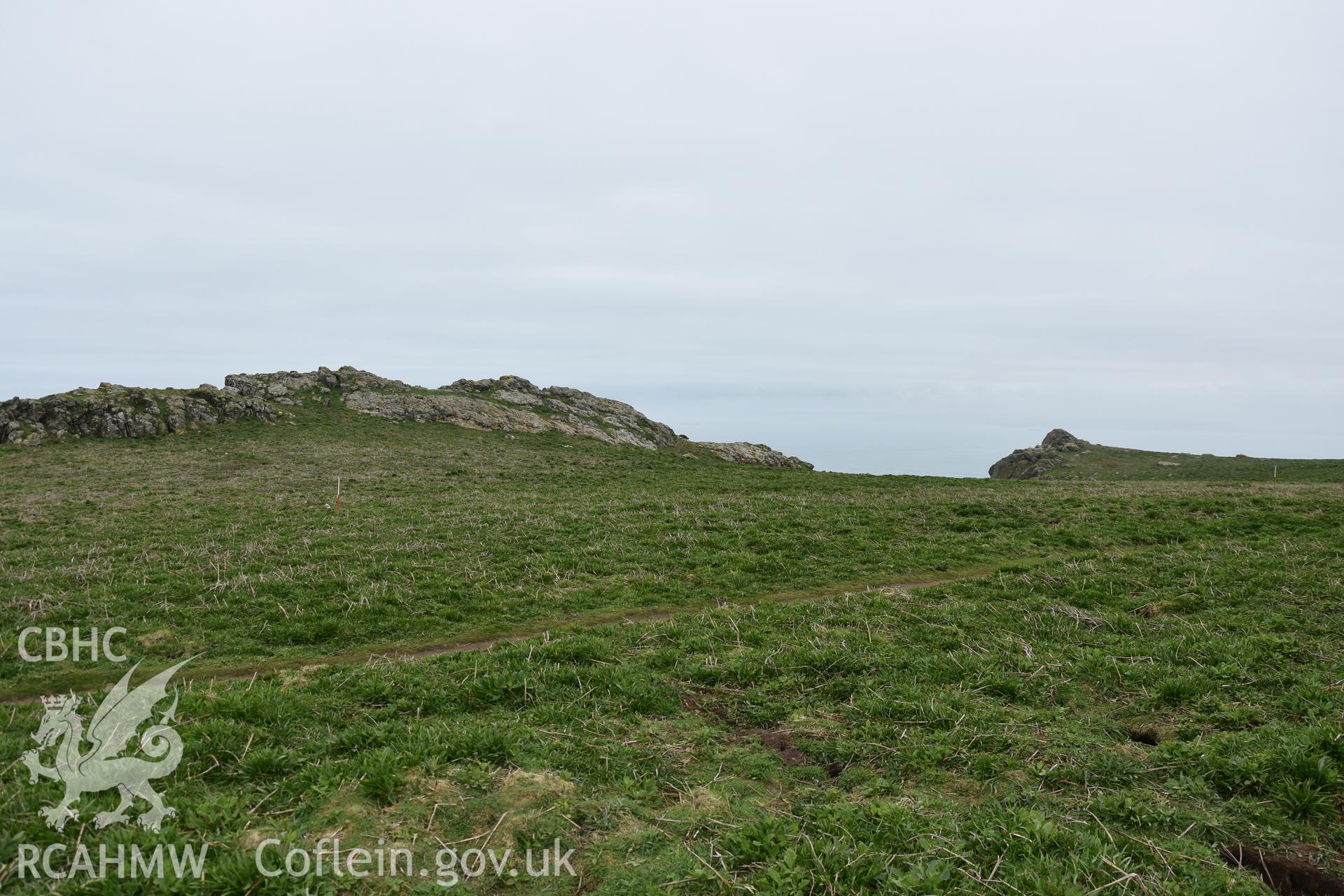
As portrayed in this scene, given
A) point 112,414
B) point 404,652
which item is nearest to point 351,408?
point 112,414

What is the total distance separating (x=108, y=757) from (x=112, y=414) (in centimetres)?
5383

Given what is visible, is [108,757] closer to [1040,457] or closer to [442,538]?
[442,538]

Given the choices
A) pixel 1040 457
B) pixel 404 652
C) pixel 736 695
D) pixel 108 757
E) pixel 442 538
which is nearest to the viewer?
pixel 108 757

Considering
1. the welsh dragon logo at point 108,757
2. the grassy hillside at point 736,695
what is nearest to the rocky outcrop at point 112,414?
the grassy hillside at point 736,695

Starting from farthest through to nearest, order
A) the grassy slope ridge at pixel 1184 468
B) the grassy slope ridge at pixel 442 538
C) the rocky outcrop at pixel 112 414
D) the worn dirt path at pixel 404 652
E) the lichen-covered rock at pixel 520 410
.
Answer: the lichen-covered rock at pixel 520 410 → the grassy slope ridge at pixel 1184 468 → the rocky outcrop at pixel 112 414 → the grassy slope ridge at pixel 442 538 → the worn dirt path at pixel 404 652

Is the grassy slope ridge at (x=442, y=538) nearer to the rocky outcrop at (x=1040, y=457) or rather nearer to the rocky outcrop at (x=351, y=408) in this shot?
the rocky outcrop at (x=351, y=408)

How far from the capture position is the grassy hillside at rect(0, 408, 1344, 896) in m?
5.58

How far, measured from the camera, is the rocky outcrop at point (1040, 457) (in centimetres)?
7844

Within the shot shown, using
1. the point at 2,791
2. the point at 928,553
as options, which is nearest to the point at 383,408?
the point at 928,553

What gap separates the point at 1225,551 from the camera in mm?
17609

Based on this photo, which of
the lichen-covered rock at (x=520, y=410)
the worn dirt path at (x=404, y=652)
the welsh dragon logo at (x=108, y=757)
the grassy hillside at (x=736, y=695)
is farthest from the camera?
the lichen-covered rock at (x=520, y=410)

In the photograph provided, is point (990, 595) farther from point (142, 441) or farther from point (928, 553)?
point (142, 441)

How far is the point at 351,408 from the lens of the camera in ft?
200

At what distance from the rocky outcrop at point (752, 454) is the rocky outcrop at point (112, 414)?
133ft
